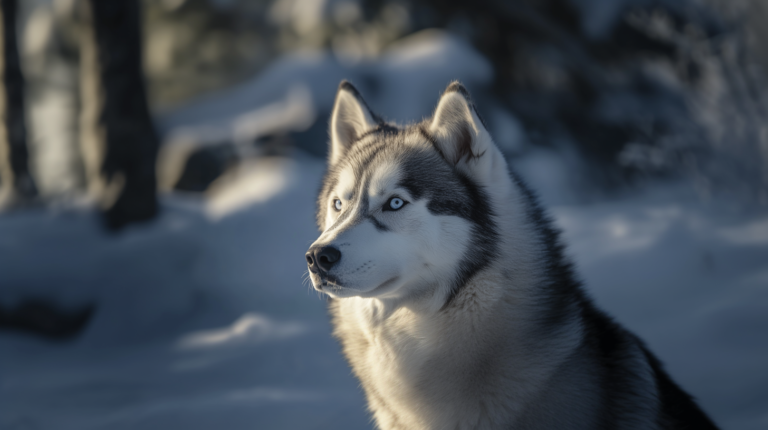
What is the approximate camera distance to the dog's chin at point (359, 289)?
1.83 meters

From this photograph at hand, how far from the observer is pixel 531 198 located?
2.12m

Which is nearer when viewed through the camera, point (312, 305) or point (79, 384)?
point (79, 384)

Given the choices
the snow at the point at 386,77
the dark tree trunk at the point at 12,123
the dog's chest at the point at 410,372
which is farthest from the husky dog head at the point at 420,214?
the dark tree trunk at the point at 12,123

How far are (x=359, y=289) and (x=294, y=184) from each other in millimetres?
4238

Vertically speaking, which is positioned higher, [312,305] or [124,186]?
[124,186]

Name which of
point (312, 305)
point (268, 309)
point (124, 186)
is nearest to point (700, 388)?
point (312, 305)

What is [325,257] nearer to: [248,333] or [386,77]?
[248,333]

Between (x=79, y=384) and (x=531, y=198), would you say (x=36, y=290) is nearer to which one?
(x=79, y=384)

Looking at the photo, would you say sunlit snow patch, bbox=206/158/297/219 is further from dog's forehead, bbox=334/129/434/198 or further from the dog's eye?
the dog's eye

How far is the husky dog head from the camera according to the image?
1831mm

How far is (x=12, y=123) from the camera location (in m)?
5.92

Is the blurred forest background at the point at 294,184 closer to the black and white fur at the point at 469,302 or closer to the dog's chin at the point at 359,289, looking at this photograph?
the black and white fur at the point at 469,302

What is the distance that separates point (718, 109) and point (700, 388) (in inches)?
138

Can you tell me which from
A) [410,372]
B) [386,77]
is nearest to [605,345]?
[410,372]
